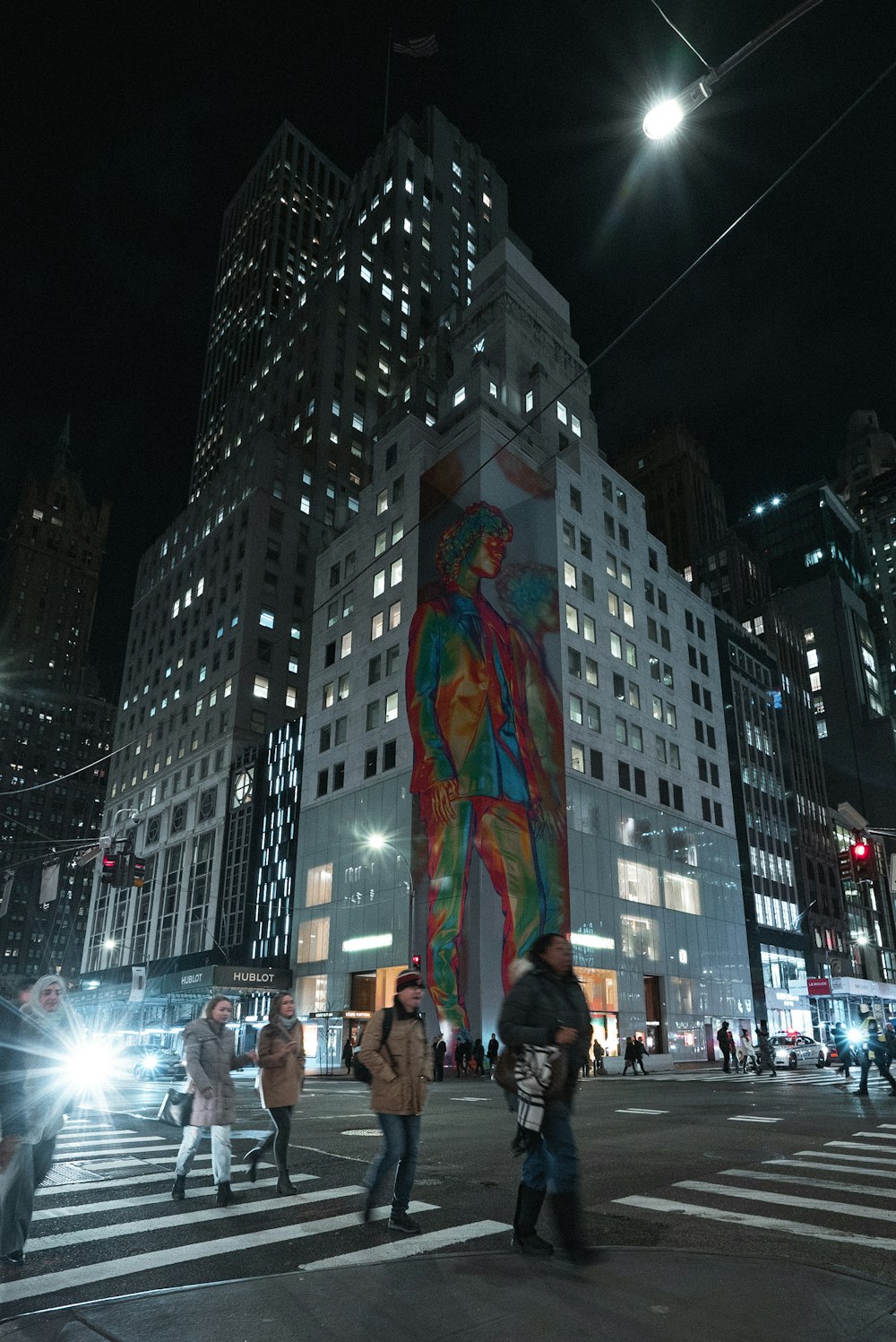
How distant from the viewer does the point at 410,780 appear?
48031mm

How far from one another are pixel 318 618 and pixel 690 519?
85834mm

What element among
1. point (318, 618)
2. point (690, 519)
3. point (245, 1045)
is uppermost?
point (690, 519)

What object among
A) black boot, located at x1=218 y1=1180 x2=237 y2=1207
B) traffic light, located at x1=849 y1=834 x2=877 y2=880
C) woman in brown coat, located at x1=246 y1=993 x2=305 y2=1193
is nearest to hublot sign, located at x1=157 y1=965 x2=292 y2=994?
traffic light, located at x1=849 y1=834 x2=877 y2=880

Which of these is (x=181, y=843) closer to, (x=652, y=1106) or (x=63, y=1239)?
(x=652, y=1106)

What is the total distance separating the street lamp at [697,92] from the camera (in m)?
8.07

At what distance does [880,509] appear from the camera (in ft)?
554

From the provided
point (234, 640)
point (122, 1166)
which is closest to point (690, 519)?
point (234, 640)

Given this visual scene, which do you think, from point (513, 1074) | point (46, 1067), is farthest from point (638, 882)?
point (46, 1067)

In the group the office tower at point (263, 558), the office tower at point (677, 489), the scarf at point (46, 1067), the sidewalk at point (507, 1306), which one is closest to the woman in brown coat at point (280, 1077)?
the scarf at point (46, 1067)

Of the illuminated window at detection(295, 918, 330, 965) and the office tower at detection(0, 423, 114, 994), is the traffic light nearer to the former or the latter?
the illuminated window at detection(295, 918, 330, 965)

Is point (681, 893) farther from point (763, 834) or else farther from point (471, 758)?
point (471, 758)

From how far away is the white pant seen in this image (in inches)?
321

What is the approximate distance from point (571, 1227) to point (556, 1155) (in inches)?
17.5

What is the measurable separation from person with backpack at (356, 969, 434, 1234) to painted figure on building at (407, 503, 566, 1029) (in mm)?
36313
